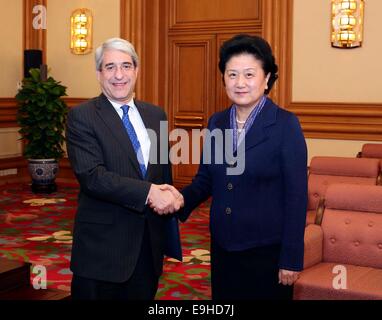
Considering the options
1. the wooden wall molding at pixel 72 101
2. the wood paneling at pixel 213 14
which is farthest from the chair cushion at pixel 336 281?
the wooden wall molding at pixel 72 101

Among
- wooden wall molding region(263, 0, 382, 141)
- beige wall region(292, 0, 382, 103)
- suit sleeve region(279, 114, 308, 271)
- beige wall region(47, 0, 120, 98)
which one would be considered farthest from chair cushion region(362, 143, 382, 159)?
suit sleeve region(279, 114, 308, 271)

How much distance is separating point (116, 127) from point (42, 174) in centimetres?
658

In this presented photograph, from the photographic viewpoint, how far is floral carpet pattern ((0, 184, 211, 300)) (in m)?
4.69

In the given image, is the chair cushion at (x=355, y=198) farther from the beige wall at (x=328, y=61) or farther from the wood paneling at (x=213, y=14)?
the wood paneling at (x=213, y=14)

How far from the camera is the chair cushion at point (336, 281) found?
3443 mm

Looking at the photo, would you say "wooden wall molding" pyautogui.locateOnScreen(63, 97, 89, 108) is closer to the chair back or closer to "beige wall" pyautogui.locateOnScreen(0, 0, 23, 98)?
"beige wall" pyautogui.locateOnScreen(0, 0, 23, 98)

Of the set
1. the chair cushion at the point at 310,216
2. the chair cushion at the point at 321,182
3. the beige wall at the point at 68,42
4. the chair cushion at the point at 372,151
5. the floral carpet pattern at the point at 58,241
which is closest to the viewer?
the floral carpet pattern at the point at 58,241

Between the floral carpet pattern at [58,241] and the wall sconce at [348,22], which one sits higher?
the wall sconce at [348,22]

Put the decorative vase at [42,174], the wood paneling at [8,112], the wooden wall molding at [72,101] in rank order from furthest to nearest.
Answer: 1. the wooden wall molding at [72,101]
2. the wood paneling at [8,112]
3. the decorative vase at [42,174]

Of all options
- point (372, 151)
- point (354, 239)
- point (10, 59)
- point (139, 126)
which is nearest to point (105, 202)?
point (139, 126)

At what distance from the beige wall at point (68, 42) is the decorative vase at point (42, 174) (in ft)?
4.54

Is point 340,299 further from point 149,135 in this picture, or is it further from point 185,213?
point 149,135

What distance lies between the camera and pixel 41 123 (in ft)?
29.0
